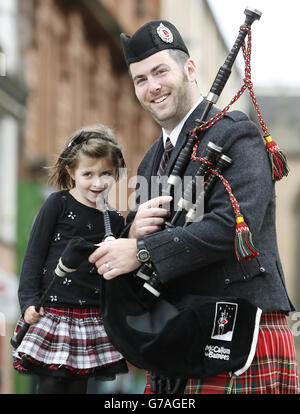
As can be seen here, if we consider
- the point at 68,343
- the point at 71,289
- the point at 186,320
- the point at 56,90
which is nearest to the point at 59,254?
the point at 71,289

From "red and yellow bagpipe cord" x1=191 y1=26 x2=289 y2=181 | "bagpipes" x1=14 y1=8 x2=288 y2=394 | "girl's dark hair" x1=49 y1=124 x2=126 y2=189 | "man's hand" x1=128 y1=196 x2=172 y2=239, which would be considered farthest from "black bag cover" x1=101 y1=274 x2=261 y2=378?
"girl's dark hair" x1=49 y1=124 x2=126 y2=189

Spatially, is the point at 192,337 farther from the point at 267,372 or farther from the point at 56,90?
the point at 56,90

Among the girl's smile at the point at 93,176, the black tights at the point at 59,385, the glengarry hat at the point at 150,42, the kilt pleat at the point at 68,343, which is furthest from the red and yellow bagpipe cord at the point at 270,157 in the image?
the black tights at the point at 59,385

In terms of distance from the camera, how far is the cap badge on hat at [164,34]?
13.6 ft

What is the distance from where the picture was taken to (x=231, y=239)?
379 cm

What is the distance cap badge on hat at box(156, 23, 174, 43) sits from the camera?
4.16 metres

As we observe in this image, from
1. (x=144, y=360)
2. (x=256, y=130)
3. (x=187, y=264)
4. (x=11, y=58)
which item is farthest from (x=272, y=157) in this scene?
(x=11, y=58)

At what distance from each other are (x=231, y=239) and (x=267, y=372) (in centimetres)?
53

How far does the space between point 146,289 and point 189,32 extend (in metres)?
31.7

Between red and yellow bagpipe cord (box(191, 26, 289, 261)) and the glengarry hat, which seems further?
the glengarry hat

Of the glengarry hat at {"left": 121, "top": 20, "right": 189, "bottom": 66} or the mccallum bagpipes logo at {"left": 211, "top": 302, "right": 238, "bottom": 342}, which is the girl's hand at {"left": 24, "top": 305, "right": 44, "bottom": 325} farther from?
the glengarry hat at {"left": 121, "top": 20, "right": 189, "bottom": 66}

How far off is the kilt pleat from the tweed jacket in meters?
0.72

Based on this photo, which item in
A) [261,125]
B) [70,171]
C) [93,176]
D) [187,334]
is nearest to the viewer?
[187,334]

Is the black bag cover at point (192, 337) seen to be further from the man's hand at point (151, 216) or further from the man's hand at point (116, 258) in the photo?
the man's hand at point (151, 216)
